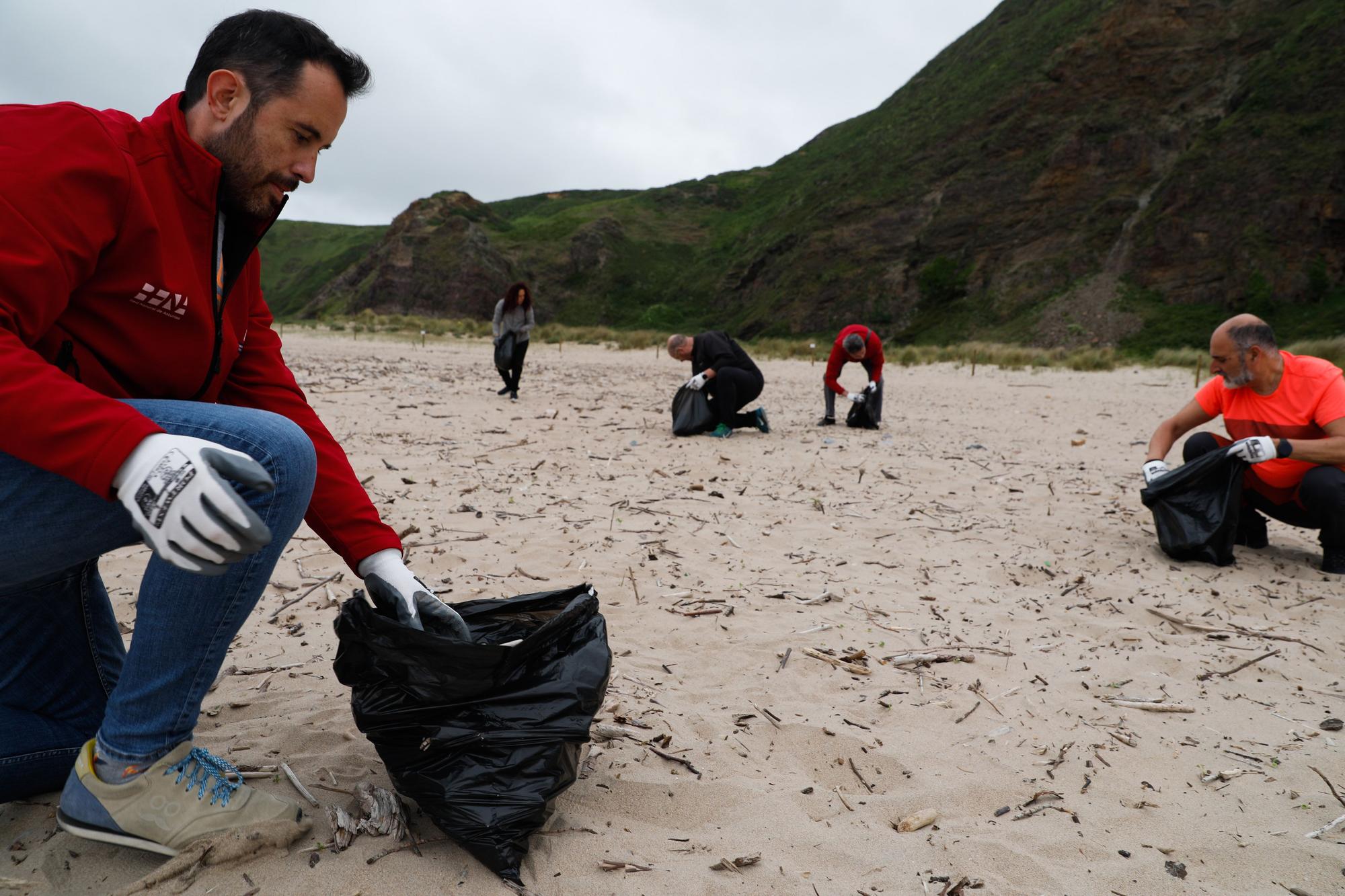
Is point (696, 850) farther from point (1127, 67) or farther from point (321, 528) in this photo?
point (1127, 67)

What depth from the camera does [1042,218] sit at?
29.6m

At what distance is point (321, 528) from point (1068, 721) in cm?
209

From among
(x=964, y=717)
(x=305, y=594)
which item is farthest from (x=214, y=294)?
(x=964, y=717)

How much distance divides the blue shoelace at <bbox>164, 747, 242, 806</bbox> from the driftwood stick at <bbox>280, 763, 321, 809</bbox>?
0.16 metres

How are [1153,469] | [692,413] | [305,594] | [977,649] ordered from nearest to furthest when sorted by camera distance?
[977,649] < [305,594] < [1153,469] < [692,413]

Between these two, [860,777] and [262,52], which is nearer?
[262,52]

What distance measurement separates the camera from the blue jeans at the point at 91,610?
138 cm

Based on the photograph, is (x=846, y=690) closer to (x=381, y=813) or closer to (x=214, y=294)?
(x=381, y=813)

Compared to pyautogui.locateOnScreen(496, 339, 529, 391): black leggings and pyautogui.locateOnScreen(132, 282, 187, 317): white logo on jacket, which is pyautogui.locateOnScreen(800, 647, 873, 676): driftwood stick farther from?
pyautogui.locateOnScreen(496, 339, 529, 391): black leggings

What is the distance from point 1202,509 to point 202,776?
Result: 4274 millimetres

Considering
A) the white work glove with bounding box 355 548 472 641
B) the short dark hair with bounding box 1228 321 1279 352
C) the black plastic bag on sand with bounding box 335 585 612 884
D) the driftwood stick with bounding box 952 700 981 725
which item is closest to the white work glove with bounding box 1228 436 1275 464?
the short dark hair with bounding box 1228 321 1279 352

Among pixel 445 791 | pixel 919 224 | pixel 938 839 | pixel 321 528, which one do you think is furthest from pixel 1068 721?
pixel 919 224

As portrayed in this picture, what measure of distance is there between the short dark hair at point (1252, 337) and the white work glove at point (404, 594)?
402cm

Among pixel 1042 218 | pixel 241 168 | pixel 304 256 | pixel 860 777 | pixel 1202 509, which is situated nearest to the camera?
pixel 241 168
